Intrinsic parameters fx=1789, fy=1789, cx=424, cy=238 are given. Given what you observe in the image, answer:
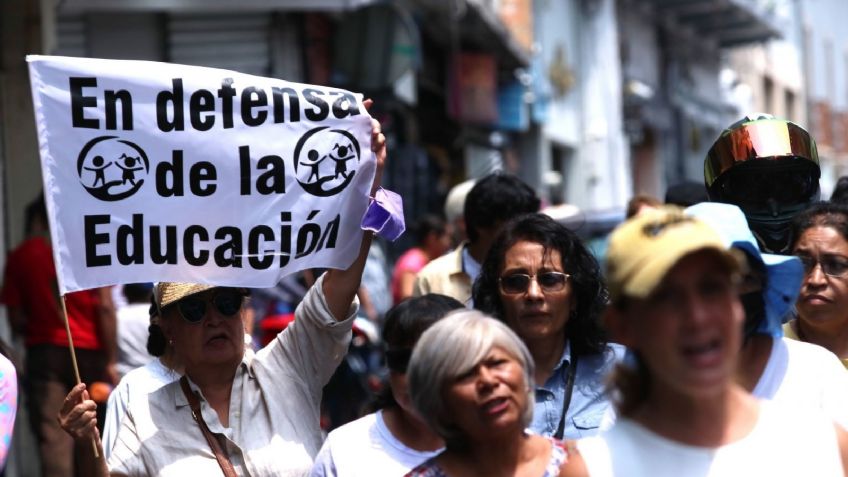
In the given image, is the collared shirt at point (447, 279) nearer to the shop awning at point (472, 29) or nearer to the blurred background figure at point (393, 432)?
the blurred background figure at point (393, 432)

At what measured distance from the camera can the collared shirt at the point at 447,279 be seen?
7.52 m

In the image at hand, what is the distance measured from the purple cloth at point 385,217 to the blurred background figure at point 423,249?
5.03 metres

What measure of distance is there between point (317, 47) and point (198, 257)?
10.00 metres

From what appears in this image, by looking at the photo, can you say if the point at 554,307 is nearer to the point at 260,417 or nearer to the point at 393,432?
the point at 393,432

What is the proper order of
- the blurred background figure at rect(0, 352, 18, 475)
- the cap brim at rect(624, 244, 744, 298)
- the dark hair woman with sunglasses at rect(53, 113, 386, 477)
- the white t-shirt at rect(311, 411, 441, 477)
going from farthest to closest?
the dark hair woman with sunglasses at rect(53, 113, 386, 477), the white t-shirt at rect(311, 411, 441, 477), the blurred background figure at rect(0, 352, 18, 475), the cap brim at rect(624, 244, 744, 298)

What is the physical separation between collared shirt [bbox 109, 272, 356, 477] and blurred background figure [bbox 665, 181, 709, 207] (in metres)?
2.77

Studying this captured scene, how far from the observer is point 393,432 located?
16.8 feet

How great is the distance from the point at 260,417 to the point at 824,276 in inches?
70.6

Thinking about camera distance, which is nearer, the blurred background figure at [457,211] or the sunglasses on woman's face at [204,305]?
the sunglasses on woman's face at [204,305]

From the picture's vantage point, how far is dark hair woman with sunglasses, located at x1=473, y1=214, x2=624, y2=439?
5148 mm

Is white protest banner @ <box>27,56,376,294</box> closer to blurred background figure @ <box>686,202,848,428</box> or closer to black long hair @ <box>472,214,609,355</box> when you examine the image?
black long hair @ <box>472,214,609,355</box>

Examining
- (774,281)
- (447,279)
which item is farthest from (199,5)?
(774,281)

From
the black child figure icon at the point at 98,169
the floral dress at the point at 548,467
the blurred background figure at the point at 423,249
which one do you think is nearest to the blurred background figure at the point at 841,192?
the black child figure icon at the point at 98,169

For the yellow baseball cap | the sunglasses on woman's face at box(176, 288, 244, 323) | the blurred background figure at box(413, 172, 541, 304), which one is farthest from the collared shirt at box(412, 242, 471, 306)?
the yellow baseball cap
